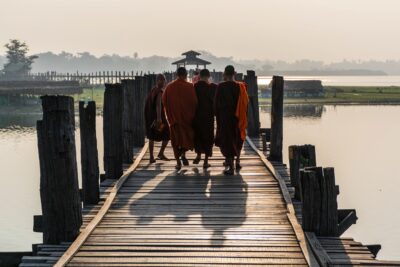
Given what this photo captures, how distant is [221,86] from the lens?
9.62 meters

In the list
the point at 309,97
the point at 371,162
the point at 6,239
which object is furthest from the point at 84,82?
the point at 6,239

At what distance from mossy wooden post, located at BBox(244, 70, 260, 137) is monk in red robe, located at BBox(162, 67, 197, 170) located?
4817mm

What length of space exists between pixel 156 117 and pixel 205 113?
1.29 m

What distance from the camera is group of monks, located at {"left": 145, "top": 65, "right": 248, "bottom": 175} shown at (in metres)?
9.69

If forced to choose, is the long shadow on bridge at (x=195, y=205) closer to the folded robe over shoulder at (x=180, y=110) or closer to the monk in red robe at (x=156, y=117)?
the folded robe over shoulder at (x=180, y=110)

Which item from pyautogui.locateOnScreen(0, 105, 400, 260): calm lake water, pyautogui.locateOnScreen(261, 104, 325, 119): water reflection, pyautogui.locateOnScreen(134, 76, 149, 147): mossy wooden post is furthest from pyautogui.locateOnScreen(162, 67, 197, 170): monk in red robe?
pyautogui.locateOnScreen(261, 104, 325, 119): water reflection

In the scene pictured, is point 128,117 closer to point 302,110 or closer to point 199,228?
point 199,228

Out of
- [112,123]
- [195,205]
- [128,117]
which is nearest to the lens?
[195,205]

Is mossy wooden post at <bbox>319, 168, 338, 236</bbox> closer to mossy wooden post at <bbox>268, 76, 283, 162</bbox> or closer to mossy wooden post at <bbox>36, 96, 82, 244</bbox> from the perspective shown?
mossy wooden post at <bbox>36, 96, 82, 244</bbox>

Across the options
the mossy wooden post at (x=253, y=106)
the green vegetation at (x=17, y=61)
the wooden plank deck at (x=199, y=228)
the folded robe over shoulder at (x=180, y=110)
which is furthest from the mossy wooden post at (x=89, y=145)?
the green vegetation at (x=17, y=61)

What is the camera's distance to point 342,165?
29.0m

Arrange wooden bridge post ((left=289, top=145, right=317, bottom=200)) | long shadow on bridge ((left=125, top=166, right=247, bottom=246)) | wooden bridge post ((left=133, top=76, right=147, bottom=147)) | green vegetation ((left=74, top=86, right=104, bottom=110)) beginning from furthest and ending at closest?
green vegetation ((left=74, top=86, right=104, bottom=110))
wooden bridge post ((left=133, top=76, right=147, bottom=147))
wooden bridge post ((left=289, top=145, right=317, bottom=200))
long shadow on bridge ((left=125, top=166, right=247, bottom=246))

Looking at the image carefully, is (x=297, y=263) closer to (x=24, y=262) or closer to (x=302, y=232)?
(x=302, y=232)

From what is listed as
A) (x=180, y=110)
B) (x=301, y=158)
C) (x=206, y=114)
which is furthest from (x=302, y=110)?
(x=301, y=158)
